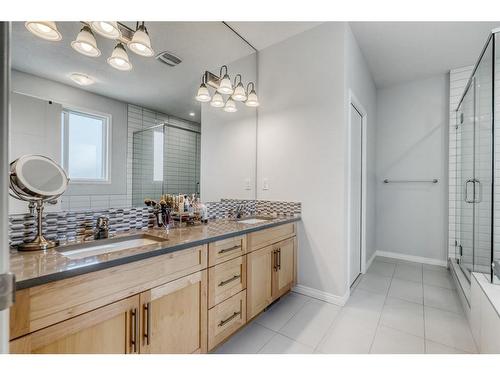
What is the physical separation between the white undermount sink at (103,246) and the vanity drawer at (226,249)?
31 cm

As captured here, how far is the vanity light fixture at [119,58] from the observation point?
1435 millimetres

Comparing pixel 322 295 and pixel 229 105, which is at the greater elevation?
pixel 229 105

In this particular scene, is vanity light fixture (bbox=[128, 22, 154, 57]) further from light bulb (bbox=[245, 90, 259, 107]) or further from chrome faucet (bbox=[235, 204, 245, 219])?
chrome faucet (bbox=[235, 204, 245, 219])

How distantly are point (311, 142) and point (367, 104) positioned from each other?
4.71 ft

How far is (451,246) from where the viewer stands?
319cm

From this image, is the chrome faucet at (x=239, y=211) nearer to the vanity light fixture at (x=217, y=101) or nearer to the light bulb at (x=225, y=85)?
the vanity light fixture at (x=217, y=101)

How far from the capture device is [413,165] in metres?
3.54

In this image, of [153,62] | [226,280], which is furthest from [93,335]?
[153,62]

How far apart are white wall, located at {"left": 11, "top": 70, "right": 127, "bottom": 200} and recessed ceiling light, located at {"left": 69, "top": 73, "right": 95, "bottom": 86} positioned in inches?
1.8

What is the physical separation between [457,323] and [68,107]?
3155 mm

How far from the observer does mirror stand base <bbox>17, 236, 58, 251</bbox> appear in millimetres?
1056

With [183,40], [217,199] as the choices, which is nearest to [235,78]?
[183,40]

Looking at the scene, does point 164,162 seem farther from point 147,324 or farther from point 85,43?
point 147,324
